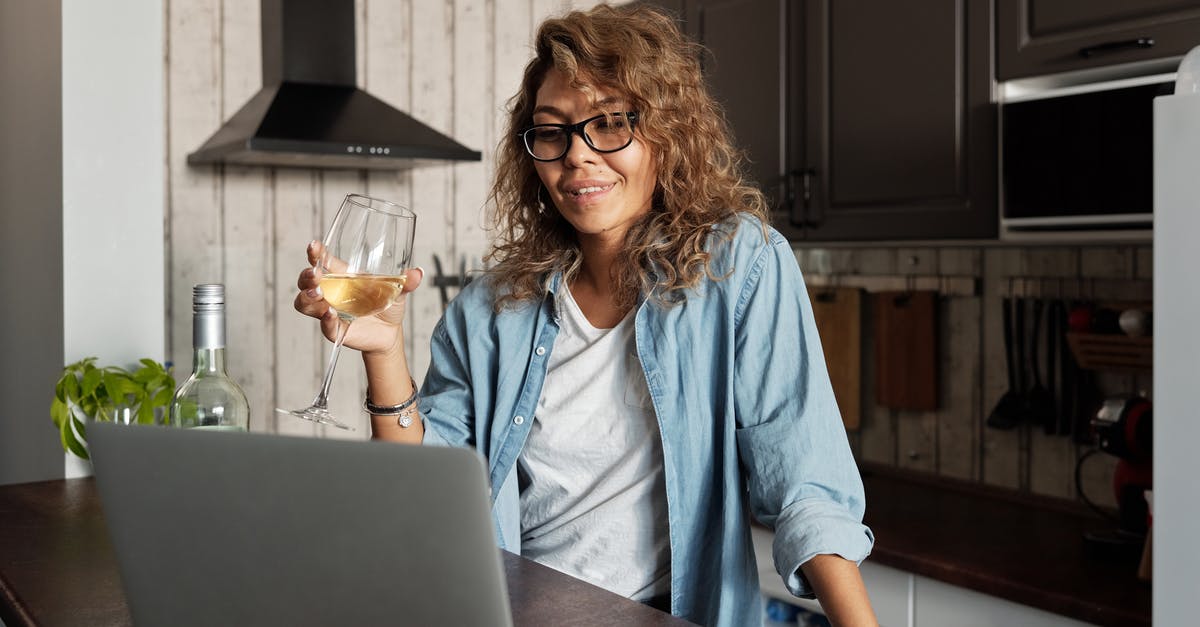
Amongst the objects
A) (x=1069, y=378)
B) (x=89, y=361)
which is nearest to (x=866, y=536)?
(x=89, y=361)

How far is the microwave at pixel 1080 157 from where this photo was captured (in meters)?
1.85

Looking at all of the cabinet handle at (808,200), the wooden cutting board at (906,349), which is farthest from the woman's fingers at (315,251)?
the wooden cutting board at (906,349)

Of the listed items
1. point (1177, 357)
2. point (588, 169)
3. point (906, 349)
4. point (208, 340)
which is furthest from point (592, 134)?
point (906, 349)

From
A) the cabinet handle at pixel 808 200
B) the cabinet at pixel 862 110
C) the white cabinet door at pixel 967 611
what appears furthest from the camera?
the cabinet handle at pixel 808 200

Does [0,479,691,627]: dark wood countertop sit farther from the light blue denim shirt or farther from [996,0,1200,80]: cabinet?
[996,0,1200,80]: cabinet

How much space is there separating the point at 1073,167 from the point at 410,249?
4.63 feet

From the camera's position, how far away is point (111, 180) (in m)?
1.96

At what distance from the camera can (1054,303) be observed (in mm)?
2438

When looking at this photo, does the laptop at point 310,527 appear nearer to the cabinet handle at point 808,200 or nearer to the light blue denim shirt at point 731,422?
the light blue denim shirt at point 731,422

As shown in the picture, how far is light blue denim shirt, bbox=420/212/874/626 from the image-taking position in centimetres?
107

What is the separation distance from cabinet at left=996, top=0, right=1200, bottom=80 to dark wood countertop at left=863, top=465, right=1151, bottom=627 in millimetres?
922

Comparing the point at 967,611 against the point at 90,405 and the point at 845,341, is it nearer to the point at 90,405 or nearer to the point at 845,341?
the point at 845,341

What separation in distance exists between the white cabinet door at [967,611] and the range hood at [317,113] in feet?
5.30

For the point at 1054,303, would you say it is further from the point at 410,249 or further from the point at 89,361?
the point at 89,361
